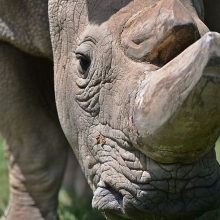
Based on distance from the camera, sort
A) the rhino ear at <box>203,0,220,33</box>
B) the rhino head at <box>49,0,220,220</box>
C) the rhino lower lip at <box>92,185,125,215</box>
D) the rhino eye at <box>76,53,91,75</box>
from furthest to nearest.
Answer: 1. the rhino ear at <box>203,0,220,33</box>
2. the rhino eye at <box>76,53,91,75</box>
3. the rhino lower lip at <box>92,185,125,215</box>
4. the rhino head at <box>49,0,220,220</box>

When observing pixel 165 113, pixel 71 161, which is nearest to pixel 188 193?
pixel 165 113

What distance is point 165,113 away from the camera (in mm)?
2709

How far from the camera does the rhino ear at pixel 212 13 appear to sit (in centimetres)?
437

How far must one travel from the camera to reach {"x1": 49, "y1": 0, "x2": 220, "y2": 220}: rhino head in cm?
266

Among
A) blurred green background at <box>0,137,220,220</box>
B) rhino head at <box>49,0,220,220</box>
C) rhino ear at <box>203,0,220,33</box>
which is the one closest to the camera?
rhino head at <box>49,0,220,220</box>

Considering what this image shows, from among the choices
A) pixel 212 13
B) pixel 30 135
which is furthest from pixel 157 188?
pixel 212 13

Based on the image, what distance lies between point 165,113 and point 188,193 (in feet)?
1.68

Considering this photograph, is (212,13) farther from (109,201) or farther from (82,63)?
(109,201)

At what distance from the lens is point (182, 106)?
2648 millimetres

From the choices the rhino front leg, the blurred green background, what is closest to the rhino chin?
the blurred green background

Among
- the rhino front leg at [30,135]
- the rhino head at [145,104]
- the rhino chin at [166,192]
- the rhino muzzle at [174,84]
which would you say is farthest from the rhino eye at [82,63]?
the rhino front leg at [30,135]

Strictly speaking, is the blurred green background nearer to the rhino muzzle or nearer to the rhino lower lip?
the rhino lower lip

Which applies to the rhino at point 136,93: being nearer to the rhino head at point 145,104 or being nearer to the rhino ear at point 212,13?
the rhino head at point 145,104

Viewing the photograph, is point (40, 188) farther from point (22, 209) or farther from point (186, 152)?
point (186, 152)
